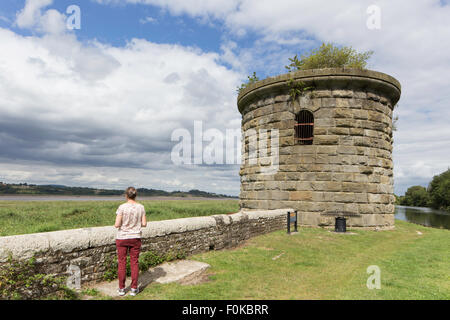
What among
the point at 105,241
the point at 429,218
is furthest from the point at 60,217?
the point at 429,218

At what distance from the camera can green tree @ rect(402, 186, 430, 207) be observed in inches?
2869

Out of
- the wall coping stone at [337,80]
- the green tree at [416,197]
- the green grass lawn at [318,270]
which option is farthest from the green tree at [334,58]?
the green tree at [416,197]

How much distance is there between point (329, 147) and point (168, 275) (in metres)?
8.64

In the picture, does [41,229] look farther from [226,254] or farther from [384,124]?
[384,124]

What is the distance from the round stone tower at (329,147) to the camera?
11.6 meters

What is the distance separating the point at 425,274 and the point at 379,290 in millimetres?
1829

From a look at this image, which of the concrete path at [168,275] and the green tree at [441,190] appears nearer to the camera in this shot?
the concrete path at [168,275]

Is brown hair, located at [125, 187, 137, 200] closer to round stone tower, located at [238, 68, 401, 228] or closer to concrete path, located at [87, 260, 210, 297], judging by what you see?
concrete path, located at [87, 260, 210, 297]

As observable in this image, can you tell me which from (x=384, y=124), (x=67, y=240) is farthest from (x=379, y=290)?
(x=384, y=124)

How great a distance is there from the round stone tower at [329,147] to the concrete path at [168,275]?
22.8ft

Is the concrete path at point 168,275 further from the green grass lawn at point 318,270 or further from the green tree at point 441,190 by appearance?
the green tree at point 441,190

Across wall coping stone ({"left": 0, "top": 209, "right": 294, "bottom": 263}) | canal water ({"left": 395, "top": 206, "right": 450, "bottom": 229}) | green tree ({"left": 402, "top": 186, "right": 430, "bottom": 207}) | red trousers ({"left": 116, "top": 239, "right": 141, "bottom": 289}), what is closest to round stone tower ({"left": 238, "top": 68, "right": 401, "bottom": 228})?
wall coping stone ({"left": 0, "top": 209, "right": 294, "bottom": 263})

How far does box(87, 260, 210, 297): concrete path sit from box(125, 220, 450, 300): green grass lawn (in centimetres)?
24

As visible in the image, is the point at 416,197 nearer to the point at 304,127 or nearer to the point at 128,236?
the point at 304,127
